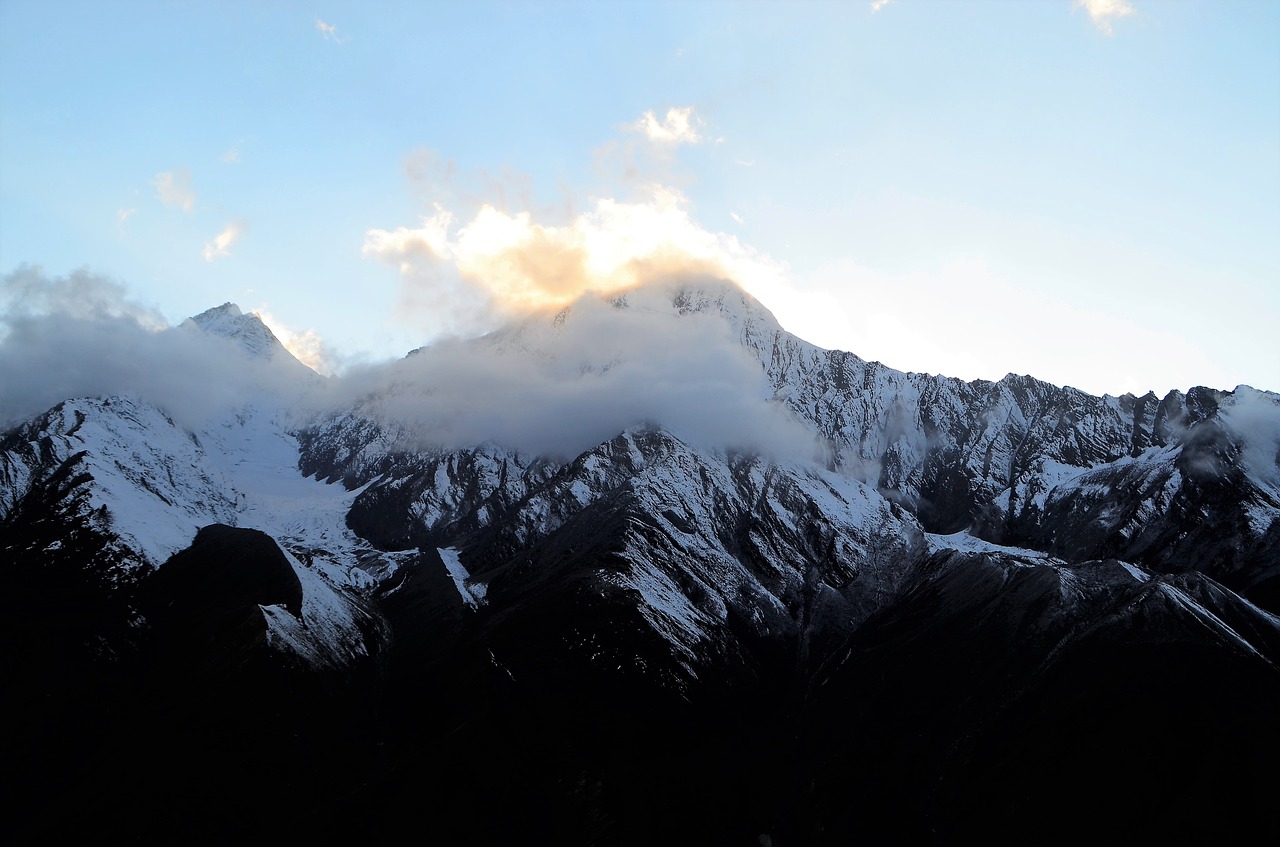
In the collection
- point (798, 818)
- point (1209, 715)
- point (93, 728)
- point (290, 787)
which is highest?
point (93, 728)

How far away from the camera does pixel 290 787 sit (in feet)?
533

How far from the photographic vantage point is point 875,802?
6280 inches

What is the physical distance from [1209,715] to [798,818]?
78613 millimetres

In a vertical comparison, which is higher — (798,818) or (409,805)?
(409,805)

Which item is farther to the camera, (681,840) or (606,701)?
(606,701)

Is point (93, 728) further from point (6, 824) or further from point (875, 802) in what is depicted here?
point (875, 802)

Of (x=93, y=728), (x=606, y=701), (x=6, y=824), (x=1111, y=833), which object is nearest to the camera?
(x=1111, y=833)

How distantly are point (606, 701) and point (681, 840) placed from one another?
4299 cm

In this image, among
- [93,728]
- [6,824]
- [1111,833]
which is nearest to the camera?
[1111,833]

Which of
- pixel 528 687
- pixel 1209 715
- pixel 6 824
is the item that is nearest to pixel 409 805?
pixel 528 687

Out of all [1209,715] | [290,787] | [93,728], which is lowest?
[1209,715]

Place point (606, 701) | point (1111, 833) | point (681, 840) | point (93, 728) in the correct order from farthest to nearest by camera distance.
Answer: point (606, 701) → point (93, 728) → point (681, 840) → point (1111, 833)

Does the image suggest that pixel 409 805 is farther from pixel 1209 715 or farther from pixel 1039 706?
pixel 1209 715

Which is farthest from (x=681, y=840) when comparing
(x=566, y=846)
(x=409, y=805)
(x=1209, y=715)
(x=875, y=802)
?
(x=1209, y=715)
